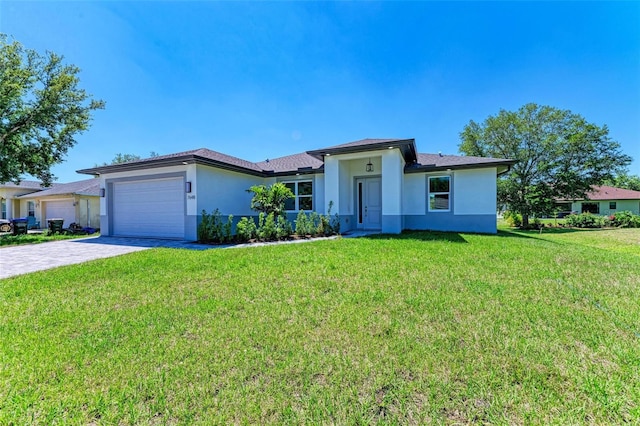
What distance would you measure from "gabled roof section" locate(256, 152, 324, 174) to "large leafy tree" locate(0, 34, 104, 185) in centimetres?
1150

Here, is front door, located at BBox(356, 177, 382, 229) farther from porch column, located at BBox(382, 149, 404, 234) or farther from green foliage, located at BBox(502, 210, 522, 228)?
green foliage, located at BBox(502, 210, 522, 228)

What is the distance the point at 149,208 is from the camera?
11609mm

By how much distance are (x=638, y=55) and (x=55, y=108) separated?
29.4 meters

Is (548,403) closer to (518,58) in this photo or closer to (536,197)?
(518,58)

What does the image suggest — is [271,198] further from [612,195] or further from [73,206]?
[612,195]

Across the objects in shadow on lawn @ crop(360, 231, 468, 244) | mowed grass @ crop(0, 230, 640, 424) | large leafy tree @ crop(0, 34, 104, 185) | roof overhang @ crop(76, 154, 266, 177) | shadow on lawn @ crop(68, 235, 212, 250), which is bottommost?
mowed grass @ crop(0, 230, 640, 424)

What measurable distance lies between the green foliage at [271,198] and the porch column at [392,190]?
13.6ft

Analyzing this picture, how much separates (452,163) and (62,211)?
26614mm

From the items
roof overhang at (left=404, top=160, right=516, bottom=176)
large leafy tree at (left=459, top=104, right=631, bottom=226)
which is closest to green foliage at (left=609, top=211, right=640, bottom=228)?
large leafy tree at (left=459, top=104, right=631, bottom=226)

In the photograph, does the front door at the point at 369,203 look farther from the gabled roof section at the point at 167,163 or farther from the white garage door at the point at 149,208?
the white garage door at the point at 149,208

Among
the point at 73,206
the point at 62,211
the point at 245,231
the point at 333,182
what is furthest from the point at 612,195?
the point at 62,211

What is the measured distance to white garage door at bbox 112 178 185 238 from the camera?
11.0 meters

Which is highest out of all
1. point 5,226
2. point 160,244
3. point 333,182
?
point 333,182

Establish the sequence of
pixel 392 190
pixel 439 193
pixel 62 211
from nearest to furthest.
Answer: pixel 392 190
pixel 439 193
pixel 62 211
